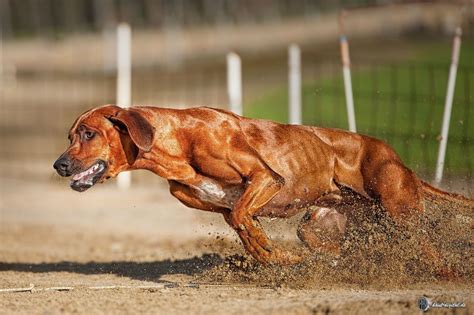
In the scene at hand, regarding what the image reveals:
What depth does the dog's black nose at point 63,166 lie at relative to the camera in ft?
22.6

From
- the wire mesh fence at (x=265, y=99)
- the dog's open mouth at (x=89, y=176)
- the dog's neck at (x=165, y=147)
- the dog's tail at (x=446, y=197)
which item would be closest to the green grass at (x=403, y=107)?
the wire mesh fence at (x=265, y=99)

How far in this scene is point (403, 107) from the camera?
65.4 feet

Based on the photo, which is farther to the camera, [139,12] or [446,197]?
[139,12]

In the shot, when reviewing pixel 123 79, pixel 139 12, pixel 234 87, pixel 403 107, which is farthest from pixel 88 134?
pixel 139 12

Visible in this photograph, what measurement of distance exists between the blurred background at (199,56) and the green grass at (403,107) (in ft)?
0.33

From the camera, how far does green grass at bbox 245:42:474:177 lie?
13398mm

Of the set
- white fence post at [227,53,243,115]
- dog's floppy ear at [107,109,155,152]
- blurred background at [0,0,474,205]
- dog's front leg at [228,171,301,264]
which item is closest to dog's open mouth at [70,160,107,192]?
dog's floppy ear at [107,109,155,152]

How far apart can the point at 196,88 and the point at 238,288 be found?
22286mm

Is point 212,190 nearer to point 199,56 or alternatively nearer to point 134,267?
point 134,267

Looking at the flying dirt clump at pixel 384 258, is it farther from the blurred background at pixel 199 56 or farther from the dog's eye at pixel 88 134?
the blurred background at pixel 199 56

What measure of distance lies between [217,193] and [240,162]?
0.30 metres

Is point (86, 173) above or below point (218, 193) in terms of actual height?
above

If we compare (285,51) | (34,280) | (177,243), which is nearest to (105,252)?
(177,243)

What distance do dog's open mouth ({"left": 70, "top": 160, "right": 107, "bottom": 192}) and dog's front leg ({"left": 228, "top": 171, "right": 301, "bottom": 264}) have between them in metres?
0.96
